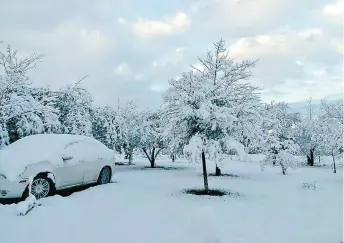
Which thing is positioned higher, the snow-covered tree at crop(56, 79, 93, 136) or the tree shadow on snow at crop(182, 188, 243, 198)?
the snow-covered tree at crop(56, 79, 93, 136)

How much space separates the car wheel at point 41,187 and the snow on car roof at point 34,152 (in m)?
0.47

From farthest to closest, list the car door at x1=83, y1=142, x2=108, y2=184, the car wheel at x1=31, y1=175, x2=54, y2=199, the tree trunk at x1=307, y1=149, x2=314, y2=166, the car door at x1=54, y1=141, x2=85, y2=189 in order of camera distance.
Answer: the tree trunk at x1=307, y1=149, x2=314, y2=166 < the car door at x1=83, y1=142, x2=108, y2=184 < the car door at x1=54, y1=141, x2=85, y2=189 < the car wheel at x1=31, y1=175, x2=54, y2=199

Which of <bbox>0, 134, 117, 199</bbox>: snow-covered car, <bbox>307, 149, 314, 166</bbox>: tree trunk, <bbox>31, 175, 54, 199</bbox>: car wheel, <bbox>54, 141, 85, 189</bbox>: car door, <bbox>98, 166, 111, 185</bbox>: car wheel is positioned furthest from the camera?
<bbox>307, 149, 314, 166</bbox>: tree trunk

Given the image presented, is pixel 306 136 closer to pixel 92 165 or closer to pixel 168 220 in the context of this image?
pixel 92 165

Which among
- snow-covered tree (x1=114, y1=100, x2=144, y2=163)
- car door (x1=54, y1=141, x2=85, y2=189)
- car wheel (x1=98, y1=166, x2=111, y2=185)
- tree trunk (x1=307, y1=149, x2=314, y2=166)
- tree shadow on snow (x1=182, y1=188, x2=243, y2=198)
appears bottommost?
tree trunk (x1=307, y1=149, x2=314, y2=166)

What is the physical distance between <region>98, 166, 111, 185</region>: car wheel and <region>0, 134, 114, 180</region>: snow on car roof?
70 cm

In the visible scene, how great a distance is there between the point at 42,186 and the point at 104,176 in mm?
3036

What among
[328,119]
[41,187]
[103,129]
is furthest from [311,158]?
[41,187]

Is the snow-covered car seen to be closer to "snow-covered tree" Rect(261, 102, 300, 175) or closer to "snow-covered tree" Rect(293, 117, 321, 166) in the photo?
"snow-covered tree" Rect(261, 102, 300, 175)

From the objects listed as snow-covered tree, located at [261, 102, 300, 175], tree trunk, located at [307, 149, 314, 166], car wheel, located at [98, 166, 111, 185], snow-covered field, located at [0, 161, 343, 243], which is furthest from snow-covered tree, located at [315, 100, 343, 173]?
car wheel, located at [98, 166, 111, 185]

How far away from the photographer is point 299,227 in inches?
251

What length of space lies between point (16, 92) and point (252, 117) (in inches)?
410

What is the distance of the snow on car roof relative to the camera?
26.5 feet

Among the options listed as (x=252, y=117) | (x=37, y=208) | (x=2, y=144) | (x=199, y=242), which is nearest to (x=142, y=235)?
(x=199, y=242)
